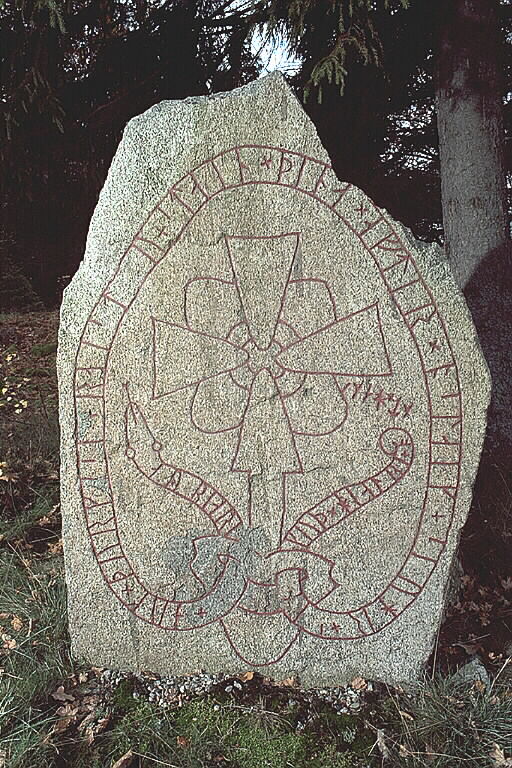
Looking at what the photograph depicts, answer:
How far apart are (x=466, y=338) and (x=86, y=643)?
1.70 m

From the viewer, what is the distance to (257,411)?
8.56 ft

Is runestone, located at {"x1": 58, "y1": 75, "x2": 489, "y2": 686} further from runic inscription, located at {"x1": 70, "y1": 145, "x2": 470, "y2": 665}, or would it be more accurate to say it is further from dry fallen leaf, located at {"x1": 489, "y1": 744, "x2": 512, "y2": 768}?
dry fallen leaf, located at {"x1": 489, "y1": 744, "x2": 512, "y2": 768}

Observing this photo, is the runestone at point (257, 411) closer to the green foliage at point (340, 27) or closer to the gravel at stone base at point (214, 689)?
the gravel at stone base at point (214, 689)

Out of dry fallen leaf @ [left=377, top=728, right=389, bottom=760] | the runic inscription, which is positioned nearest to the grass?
dry fallen leaf @ [left=377, top=728, right=389, bottom=760]

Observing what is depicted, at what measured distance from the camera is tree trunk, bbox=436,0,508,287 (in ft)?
12.7

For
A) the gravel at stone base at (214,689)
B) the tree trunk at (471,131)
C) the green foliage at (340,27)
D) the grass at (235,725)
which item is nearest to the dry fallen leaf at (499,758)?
the grass at (235,725)

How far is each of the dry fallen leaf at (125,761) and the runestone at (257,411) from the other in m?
0.38

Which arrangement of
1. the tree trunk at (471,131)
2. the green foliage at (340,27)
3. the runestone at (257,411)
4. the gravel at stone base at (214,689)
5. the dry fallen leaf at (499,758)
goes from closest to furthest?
the dry fallen leaf at (499,758), the runestone at (257,411), the gravel at stone base at (214,689), the green foliage at (340,27), the tree trunk at (471,131)

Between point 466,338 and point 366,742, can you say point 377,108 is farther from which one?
point 366,742

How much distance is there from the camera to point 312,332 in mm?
2559

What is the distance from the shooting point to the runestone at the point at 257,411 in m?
2.52

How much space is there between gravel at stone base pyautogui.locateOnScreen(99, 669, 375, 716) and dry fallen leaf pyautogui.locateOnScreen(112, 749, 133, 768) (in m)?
0.24

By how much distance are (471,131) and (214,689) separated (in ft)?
9.67

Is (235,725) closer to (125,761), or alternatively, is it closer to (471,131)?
(125,761)
